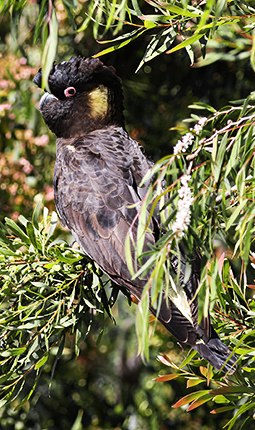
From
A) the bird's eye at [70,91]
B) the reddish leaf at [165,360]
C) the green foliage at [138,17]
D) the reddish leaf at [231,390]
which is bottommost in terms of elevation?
the reddish leaf at [165,360]

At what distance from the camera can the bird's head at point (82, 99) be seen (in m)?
1.12

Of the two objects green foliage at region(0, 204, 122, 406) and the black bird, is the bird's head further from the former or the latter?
green foliage at region(0, 204, 122, 406)

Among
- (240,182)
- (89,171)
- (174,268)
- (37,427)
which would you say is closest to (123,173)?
(89,171)

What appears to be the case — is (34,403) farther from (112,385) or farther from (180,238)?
(180,238)

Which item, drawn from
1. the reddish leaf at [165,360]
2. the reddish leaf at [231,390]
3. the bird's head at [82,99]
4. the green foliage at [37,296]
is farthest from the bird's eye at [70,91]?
the reddish leaf at [231,390]

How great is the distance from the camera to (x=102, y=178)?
38.4 inches

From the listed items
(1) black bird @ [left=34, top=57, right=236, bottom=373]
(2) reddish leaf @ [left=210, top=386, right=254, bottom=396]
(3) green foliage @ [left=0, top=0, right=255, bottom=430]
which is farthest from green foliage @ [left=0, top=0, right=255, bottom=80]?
(2) reddish leaf @ [left=210, top=386, right=254, bottom=396]

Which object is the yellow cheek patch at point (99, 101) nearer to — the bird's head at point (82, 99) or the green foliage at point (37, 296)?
the bird's head at point (82, 99)

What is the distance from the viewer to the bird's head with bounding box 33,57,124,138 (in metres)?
1.12

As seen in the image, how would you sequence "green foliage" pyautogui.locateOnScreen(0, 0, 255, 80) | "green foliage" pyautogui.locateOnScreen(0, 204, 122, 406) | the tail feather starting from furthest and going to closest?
"green foliage" pyautogui.locateOnScreen(0, 204, 122, 406)
the tail feather
"green foliage" pyautogui.locateOnScreen(0, 0, 255, 80)

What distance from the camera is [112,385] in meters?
1.77

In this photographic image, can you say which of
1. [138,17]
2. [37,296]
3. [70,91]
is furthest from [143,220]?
[70,91]

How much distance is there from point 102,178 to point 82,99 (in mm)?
324

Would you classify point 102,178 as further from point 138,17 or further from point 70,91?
point 138,17
